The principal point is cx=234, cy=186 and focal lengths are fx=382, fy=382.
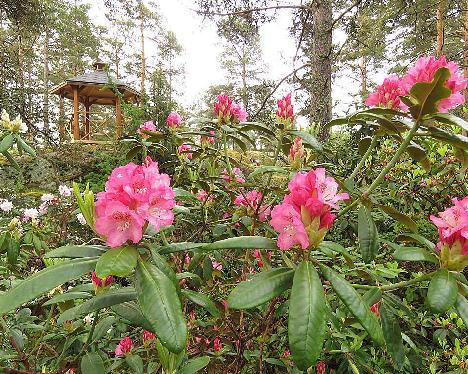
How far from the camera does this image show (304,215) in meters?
0.90

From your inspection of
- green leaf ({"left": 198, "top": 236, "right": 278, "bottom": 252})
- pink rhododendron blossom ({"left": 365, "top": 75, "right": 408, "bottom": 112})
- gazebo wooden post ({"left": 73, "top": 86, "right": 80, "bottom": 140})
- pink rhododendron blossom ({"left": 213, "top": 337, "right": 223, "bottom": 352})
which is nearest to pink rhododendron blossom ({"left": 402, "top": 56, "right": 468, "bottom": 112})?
pink rhododendron blossom ({"left": 365, "top": 75, "right": 408, "bottom": 112})

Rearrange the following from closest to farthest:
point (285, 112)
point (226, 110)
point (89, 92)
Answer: point (285, 112), point (226, 110), point (89, 92)

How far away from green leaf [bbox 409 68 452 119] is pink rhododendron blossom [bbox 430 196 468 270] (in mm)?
269

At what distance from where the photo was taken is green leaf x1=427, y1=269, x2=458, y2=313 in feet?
2.82

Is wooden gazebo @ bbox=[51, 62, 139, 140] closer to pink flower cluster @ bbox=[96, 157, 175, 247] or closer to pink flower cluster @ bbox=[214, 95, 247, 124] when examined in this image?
pink flower cluster @ bbox=[214, 95, 247, 124]

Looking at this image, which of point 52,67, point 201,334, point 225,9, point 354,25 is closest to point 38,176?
point 225,9

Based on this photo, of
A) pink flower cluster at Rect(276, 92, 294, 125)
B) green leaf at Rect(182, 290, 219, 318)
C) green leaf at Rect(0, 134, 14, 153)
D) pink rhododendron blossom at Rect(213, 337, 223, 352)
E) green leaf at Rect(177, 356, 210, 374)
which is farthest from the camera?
green leaf at Rect(0, 134, 14, 153)

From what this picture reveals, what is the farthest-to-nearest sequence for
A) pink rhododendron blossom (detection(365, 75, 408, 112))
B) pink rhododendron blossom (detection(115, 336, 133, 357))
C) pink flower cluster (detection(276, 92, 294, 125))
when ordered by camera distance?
pink flower cluster (detection(276, 92, 294, 125)) → pink rhododendron blossom (detection(115, 336, 133, 357)) → pink rhododendron blossom (detection(365, 75, 408, 112))

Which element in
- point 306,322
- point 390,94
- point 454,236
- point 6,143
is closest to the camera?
point 306,322

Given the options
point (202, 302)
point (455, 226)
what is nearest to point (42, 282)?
point (202, 302)

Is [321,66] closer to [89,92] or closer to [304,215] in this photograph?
[304,215]

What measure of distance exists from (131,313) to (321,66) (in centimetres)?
593

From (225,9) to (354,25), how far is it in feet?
8.04

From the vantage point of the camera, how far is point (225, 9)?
711cm
